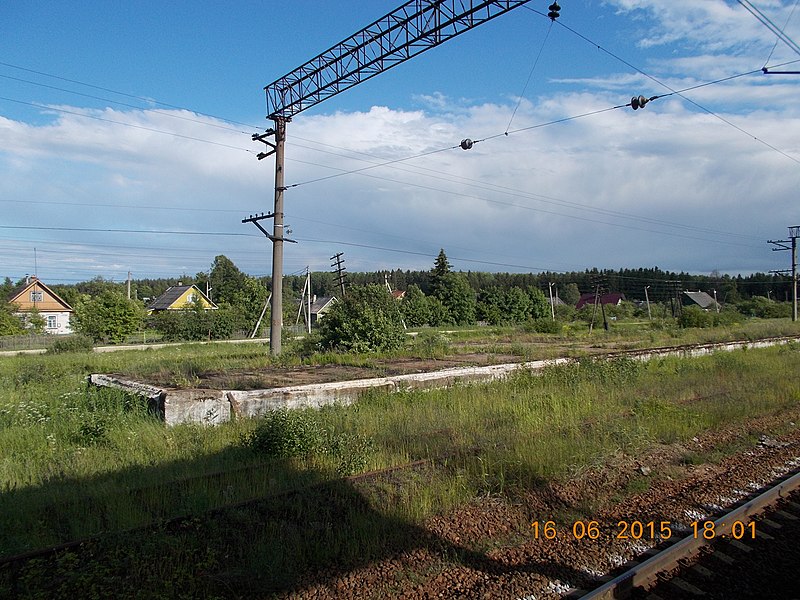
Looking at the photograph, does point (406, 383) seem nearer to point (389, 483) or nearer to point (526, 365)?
point (526, 365)

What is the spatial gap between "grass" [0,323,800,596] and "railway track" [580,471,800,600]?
1.25 m

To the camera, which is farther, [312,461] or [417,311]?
[417,311]

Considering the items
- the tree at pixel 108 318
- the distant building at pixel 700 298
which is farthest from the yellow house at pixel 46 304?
the distant building at pixel 700 298

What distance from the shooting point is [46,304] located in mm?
69562

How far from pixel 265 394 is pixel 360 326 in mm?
9665

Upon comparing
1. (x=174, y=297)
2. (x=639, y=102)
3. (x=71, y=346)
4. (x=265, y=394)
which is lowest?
(x=71, y=346)

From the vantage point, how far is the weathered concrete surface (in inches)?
393

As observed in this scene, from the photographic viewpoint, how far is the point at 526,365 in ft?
52.1

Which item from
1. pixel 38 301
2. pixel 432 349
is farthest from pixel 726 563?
pixel 38 301

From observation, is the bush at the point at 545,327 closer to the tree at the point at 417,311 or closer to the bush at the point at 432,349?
the bush at the point at 432,349

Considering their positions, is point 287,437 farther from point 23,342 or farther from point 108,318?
point 23,342

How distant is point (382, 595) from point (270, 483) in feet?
9.12

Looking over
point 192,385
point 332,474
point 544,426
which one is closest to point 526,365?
point 544,426
